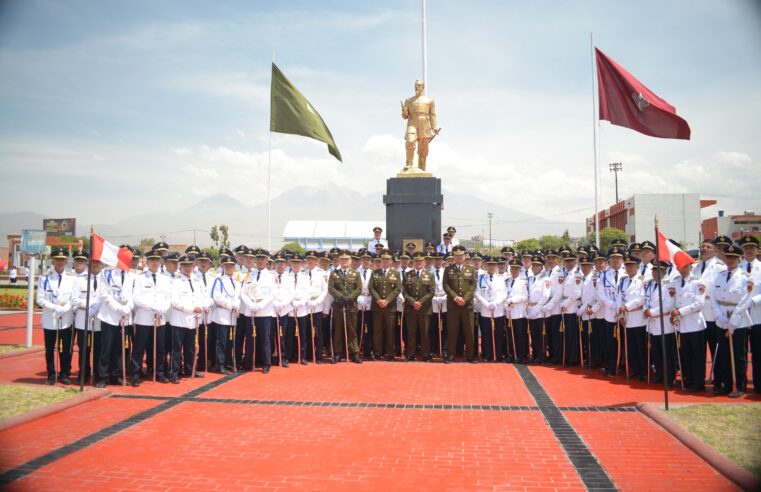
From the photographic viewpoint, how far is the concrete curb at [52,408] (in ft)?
19.8

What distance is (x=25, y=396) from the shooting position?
7.03 metres

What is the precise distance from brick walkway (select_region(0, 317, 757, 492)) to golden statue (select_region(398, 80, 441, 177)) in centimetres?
883

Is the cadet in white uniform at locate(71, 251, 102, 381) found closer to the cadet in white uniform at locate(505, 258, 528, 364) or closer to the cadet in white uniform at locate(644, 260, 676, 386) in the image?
the cadet in white uniform at locate(505, 258, 528, 364)

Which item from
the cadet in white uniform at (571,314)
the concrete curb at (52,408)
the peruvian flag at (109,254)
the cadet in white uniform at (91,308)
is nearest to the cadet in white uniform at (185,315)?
the peruvian flag at (109,254)

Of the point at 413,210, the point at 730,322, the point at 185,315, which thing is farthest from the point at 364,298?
the point at 730,322

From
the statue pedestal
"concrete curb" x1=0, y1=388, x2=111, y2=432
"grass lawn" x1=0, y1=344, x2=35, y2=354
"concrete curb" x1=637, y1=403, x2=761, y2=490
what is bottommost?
"concrete curb" x1=637, y1=403, x2=761, y2=490

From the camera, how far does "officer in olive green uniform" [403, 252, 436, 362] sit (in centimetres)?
1067

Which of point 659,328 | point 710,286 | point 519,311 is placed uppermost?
point 710,286

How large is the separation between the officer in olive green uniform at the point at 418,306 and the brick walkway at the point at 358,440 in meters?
2.27

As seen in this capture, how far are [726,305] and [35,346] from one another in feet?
43.2

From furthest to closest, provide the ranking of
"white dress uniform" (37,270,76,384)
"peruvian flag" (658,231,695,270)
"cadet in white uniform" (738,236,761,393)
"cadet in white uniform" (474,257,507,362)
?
"cadet in white uniform" (474,257,507,362)
"white dress uniform" (37,270,76,384)
"cadet in white uniform" (738,236,761,393)
"peruvian flag" (658,231,695,270)

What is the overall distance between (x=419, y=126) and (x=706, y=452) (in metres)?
12.2

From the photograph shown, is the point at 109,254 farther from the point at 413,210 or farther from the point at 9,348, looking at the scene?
the point at 413,210

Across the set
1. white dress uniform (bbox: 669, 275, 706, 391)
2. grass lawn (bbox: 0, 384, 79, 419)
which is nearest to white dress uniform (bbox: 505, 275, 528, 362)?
white dress uniform (bbox: 669, 275, 706, 391)
